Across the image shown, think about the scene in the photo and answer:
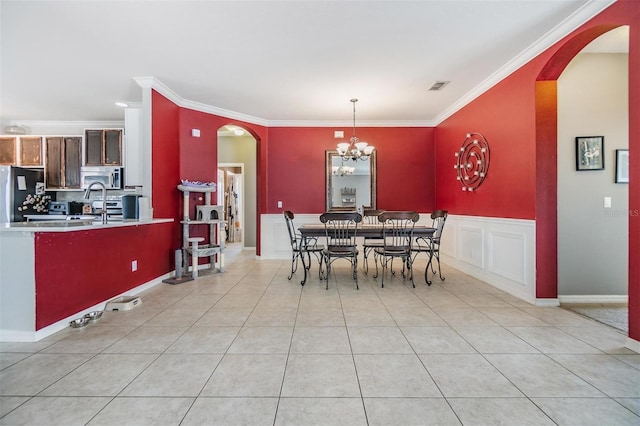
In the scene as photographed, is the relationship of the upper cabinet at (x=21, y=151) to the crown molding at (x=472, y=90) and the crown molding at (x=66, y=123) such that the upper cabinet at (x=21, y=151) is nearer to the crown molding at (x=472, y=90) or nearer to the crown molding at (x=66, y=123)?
the crown molding at (x=66, y=123)

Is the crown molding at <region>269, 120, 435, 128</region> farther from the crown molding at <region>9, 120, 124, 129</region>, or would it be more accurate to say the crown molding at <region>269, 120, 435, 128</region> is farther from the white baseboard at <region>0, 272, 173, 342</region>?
the white baseboard at <region>0, 272, 173, 342</region>

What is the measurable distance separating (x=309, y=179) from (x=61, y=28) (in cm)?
383

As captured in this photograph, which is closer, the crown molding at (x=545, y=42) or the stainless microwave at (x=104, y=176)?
the crown molding at (x=545, y=42)

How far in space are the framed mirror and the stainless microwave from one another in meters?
3.73

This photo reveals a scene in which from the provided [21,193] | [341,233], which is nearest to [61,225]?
[341,233]

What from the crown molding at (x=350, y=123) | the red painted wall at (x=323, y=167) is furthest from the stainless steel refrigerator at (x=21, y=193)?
the crown molding at (x=350, y=123)

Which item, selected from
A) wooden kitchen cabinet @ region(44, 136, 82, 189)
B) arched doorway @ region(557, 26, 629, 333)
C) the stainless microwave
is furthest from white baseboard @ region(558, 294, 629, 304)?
wooden kitchen cabinet @ region(44, 136, 82, 189)

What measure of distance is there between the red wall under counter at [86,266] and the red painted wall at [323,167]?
250 cm

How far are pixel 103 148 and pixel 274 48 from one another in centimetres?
417

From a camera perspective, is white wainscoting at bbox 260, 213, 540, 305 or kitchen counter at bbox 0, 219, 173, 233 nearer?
kitchen counter at bbox 0, 219, 173, 233

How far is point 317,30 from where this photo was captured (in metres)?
2.65

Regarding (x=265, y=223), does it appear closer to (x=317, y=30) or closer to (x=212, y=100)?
(x=212, y=100)

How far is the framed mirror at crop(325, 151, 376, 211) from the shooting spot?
5.64m

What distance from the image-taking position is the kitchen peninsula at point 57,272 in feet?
7.09
